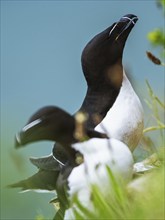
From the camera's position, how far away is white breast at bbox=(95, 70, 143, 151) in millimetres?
1747

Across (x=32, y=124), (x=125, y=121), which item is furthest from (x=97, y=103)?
(x=32, y=124)

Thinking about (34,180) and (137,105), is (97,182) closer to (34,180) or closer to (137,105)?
(34,180)

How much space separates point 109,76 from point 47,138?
0.79 meters

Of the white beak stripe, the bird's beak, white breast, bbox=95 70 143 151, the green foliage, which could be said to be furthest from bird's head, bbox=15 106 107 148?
the bird's beak

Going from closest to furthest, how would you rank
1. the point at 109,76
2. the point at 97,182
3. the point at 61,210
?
the point at 97,182 < the point at 61,210 < the point at 109,76

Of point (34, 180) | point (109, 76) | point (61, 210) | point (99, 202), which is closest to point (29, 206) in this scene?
point (61, 210)

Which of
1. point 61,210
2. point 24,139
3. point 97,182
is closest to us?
point 97,182

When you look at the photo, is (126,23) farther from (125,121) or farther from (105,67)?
(125,121)

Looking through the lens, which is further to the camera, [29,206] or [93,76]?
[93,76]

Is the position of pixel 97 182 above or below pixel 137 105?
above

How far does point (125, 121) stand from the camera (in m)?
1.76

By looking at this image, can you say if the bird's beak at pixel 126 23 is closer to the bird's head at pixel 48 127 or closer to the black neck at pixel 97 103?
the black neck at pixel 97 103

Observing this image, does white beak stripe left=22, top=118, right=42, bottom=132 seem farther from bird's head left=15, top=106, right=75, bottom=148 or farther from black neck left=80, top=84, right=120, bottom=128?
black neck left=80, top=84, right=120, bottom=128

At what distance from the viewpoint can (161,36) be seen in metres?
0.94
